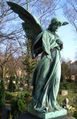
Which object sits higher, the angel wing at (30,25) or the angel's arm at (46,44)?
the angel wing at (30,25)

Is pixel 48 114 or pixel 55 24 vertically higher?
pixel 55 24

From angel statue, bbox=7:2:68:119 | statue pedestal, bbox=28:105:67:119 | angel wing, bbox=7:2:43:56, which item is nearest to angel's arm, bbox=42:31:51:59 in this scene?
angel statue, bbox=7:2:68:119

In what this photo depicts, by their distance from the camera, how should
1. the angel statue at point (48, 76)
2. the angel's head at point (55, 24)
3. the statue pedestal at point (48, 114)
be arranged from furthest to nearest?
the angel's head at point (55, 24), the angel statue at point (48, 76), the statue pedestal at point (48, 114)

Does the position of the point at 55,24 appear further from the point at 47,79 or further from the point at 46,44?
the point at 47,79

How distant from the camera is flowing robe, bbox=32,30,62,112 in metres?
6.67

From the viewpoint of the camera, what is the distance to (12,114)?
1122 centimetres

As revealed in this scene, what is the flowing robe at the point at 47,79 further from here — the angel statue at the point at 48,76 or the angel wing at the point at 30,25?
the angel wing at the point at 30,25

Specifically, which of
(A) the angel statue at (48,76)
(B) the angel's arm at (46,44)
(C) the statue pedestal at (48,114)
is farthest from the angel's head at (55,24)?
(C) the statue pedestal at (48,114)

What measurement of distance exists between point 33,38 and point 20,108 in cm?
460

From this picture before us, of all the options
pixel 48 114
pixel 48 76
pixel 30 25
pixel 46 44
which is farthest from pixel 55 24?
pixel 48 114

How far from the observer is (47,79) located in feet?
22.1

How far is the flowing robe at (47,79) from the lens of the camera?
6.67 meters

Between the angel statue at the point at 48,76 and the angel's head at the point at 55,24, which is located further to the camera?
the angel's head at the point at 55,24

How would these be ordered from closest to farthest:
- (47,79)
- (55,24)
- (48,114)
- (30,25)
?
1. (48,114)
2. (47,79)
3. (55,24)
4. (30,25)
